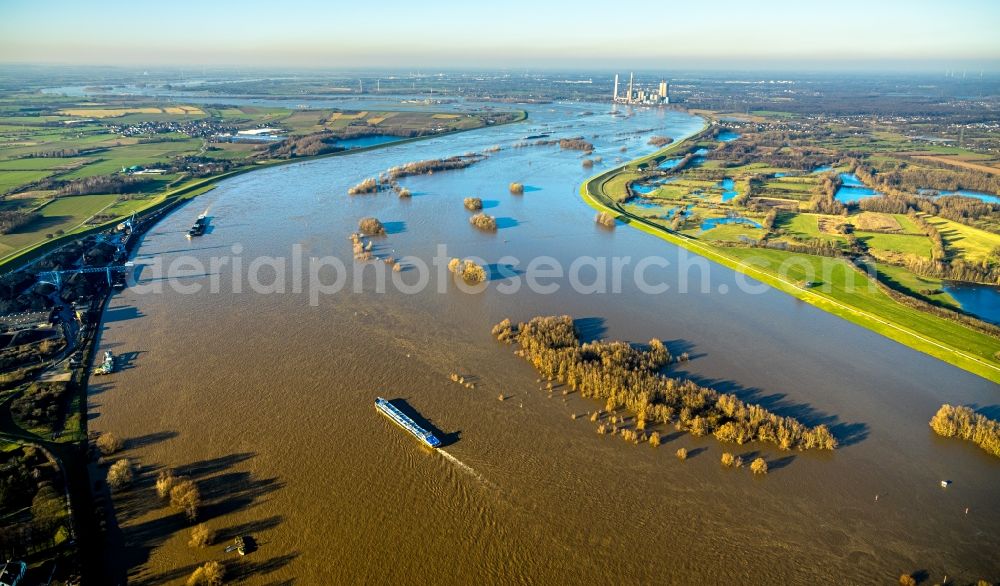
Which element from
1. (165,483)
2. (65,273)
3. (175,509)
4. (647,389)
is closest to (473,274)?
(647,389)

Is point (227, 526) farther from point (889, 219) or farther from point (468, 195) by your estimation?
point (889, 219)

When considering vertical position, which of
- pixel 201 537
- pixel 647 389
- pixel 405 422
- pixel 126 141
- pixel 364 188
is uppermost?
pixel 126 141

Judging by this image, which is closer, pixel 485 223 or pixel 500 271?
pixel 500 271

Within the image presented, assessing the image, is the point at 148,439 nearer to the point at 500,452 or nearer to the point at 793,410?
the point at 500,452

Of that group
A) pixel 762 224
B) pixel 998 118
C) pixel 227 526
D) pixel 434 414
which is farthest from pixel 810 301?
pixel 998 118

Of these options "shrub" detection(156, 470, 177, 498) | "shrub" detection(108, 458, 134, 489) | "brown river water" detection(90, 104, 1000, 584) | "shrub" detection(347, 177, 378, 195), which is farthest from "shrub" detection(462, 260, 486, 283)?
"shrub" detection(347, 177, 378, 195)

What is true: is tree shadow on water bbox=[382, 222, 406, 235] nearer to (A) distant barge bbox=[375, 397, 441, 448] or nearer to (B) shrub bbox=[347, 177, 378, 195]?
(B) shrub bbox=[347, 177, 378, 195]

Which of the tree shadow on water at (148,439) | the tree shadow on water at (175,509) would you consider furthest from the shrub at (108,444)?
the tree shadow on water at (175,509)

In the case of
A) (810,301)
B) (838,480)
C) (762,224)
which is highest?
(762,224)
